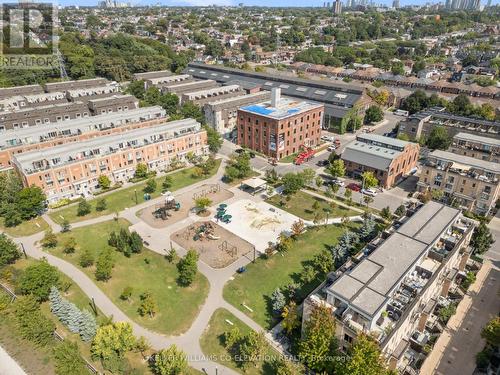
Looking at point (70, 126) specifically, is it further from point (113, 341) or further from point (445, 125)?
point (445, 125)

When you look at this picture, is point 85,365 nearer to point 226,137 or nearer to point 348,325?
point 348,325

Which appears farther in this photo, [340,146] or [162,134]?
[340,146]

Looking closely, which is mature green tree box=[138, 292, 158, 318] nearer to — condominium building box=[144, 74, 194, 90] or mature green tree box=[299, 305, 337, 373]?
mature green tree box=[299, 305, 337, 373]

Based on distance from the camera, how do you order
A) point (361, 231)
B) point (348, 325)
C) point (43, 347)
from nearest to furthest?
point (348, 325), point (43, 347), point (361, 231)

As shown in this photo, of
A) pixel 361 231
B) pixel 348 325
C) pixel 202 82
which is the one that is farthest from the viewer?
pixel 202 82

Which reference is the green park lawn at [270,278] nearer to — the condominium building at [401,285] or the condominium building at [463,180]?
the condominium building at [401,285]

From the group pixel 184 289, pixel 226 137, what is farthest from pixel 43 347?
pixel 226 137

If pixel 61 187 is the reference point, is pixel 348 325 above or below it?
above
